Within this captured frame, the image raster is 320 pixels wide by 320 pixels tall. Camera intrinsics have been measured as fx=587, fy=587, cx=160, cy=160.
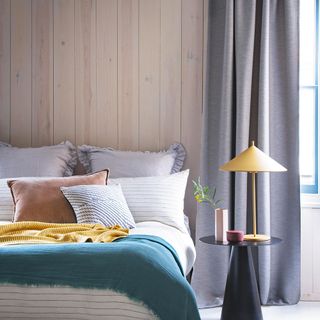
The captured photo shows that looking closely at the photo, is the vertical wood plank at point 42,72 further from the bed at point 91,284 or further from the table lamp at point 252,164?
the bed at point 91,284

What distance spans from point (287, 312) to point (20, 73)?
2.39 metres

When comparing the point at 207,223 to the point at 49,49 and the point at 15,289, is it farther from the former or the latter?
the point at 15,289

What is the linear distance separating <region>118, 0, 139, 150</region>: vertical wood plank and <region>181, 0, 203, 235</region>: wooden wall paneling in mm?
323

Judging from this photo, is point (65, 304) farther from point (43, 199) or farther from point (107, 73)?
point (107, 73)

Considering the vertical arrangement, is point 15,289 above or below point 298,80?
below

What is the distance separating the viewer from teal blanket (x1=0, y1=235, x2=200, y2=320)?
2047 millimetres

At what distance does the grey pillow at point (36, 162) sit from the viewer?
3750 mm

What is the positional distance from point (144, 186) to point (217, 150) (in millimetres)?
628

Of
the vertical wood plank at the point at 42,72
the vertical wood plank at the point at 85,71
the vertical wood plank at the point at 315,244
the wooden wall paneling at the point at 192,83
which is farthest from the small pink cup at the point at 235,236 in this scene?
the vertical wood plank at the point at 42,72

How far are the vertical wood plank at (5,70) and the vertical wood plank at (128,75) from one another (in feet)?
2.60

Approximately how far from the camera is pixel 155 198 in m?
3.45

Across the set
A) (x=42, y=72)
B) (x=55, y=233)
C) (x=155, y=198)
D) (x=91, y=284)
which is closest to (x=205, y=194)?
(x=155, y=198)

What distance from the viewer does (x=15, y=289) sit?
6.87 ft

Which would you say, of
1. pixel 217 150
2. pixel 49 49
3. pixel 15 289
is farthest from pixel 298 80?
pixel 15 289
